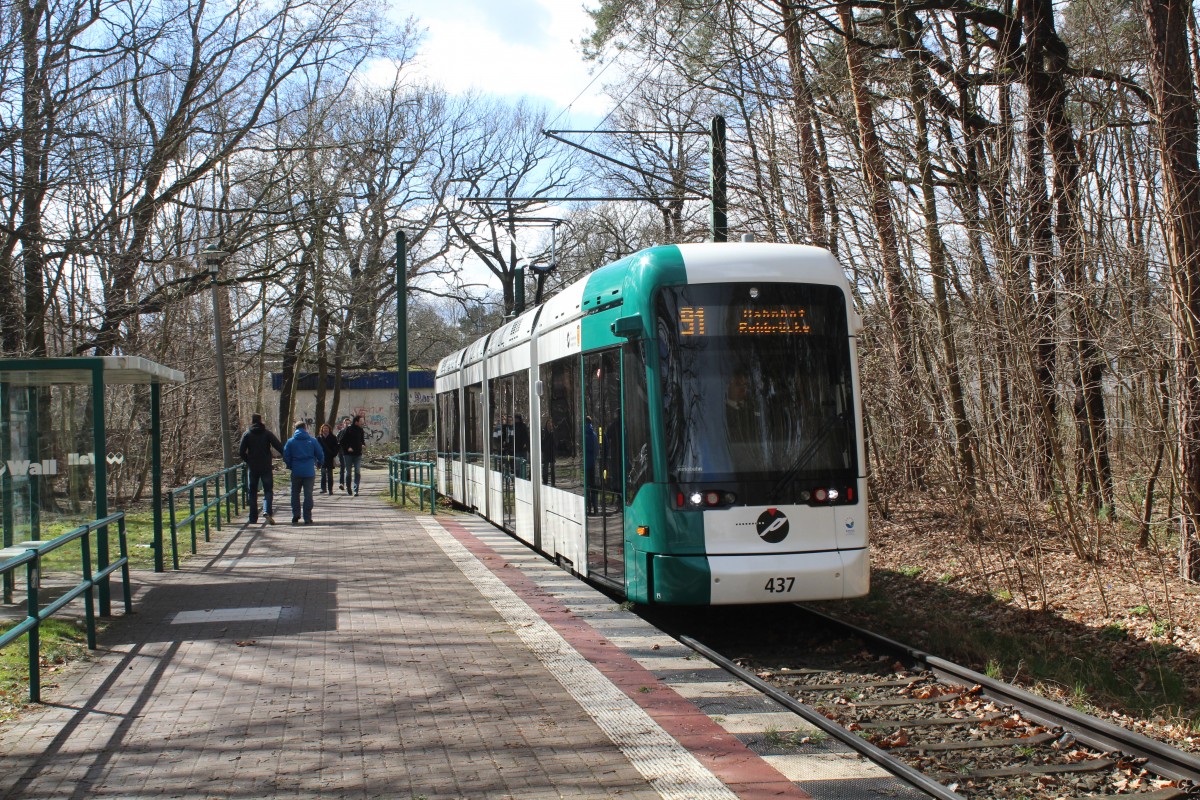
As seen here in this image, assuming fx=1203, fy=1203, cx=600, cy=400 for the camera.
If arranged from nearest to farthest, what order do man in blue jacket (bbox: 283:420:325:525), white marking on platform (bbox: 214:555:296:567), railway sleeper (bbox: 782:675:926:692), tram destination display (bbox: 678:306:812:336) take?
1. railway sleeper (bbox: 782:675:926:692)
2. tram destination display (bbox: 678:306:812:336)
3. white marking on platform (bbox: 214:555:296:567)
4. man in blue jacket (bbox: 283:420:325:525)

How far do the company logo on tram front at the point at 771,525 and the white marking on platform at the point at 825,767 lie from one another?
3.05 metres

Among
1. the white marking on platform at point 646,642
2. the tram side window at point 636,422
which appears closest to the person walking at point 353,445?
the tram side window at point 636,422

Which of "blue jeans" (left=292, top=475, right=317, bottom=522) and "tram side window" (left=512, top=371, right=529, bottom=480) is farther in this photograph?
"blue jeans" (left=292, top=475, right=317, bottom=522)

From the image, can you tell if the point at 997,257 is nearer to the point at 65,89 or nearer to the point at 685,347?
the point at 685,347

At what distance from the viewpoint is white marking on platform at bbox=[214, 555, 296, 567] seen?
46.6 feet

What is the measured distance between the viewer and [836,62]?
55.9 feet

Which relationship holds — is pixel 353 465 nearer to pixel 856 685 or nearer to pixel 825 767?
pixel 856 685

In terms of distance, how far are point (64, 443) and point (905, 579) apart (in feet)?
27.6

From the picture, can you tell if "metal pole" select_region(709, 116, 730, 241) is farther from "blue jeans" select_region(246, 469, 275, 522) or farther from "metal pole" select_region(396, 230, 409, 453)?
"metal pole" select_region(396, 230, 409, 453)

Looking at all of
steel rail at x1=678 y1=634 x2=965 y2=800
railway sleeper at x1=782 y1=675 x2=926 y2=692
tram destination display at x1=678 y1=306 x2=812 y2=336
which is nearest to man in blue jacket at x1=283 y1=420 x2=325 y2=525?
tram destination display at x1=678 y1=306 x2=812 y2=336

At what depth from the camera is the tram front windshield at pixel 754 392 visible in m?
8.98

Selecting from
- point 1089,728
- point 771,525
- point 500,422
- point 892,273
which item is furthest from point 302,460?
point 1089,728

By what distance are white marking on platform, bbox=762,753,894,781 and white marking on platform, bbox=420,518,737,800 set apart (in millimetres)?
396

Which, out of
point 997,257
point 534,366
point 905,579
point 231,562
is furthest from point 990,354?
point 231,562
